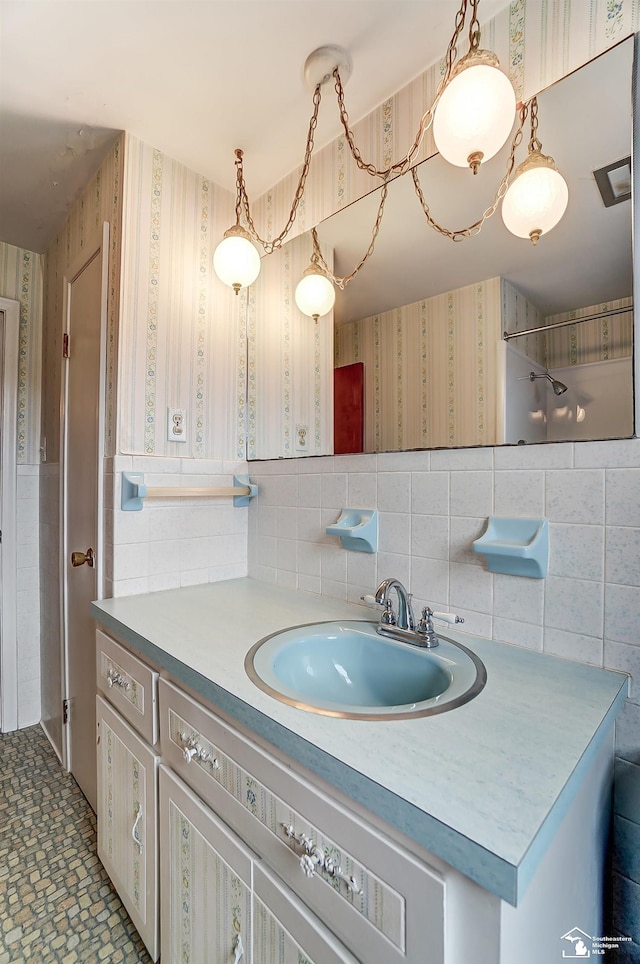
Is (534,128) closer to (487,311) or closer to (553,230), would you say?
(553,230)

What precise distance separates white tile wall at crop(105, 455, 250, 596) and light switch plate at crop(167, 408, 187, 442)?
0.08m

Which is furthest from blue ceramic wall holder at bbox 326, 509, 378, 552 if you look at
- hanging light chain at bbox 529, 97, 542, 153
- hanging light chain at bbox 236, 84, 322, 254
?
hanging light chain at bbox 236, 84, 322, 254

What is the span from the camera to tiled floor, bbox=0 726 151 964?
1078 millimetres

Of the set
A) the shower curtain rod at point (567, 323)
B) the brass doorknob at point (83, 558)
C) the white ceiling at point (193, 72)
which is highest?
the white ceiling at point (193, 72)

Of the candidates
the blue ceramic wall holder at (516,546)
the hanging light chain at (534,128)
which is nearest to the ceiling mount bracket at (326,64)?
the hanging light chain at (534,128)

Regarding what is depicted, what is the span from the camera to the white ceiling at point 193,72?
101 cm

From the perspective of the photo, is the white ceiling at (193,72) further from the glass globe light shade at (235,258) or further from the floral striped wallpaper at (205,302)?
the glass globe light shade at (235,258)

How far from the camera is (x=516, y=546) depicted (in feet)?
2.71

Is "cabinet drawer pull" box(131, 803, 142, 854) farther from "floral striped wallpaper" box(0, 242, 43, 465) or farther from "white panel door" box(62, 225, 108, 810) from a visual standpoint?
"floral striped wallpaper" box(0, 242, 43, 465)

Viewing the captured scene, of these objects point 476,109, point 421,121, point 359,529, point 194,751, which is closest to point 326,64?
point 421,121

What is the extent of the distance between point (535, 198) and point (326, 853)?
1.23m

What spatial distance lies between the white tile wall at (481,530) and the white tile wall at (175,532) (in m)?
0.23

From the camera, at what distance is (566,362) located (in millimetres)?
863

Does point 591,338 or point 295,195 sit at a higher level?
point 295,195
